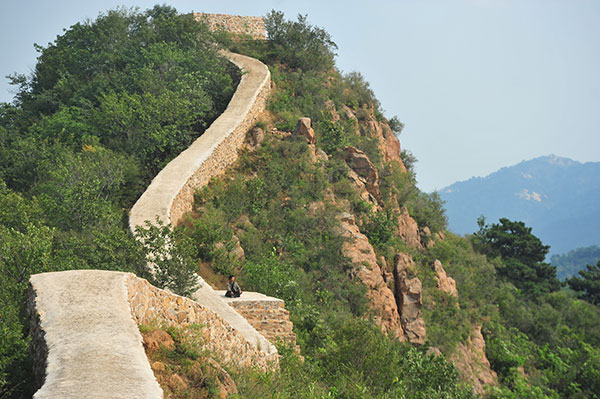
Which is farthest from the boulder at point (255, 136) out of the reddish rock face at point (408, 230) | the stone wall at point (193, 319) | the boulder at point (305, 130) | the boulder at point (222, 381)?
the boulder at point (222, 381)

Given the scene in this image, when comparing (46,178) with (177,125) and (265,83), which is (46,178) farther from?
(265,83)

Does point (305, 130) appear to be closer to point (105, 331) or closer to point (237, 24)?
point (237, 24)

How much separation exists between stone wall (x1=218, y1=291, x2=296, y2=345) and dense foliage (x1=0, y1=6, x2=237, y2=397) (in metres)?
1.85

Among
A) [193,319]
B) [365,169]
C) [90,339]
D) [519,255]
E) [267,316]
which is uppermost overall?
[365,169]

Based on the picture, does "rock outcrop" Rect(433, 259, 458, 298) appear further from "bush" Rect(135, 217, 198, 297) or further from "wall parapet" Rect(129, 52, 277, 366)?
"bush" Rect(135, 217, 198, 297)

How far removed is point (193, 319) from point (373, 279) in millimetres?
12213

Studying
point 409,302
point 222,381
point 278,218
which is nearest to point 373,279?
point 409,302

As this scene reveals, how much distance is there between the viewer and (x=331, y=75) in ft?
110

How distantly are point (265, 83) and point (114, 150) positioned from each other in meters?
9.00

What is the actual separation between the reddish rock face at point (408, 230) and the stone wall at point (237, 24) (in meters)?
17.7

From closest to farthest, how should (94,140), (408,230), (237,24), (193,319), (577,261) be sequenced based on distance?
(193,319) < (94,140) < (408,230) < (237,24) < (577,261)

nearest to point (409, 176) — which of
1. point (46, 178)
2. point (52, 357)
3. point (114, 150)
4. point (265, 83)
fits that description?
point (265, 83)

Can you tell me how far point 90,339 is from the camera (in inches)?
265

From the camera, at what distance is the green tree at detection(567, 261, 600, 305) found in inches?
1660
